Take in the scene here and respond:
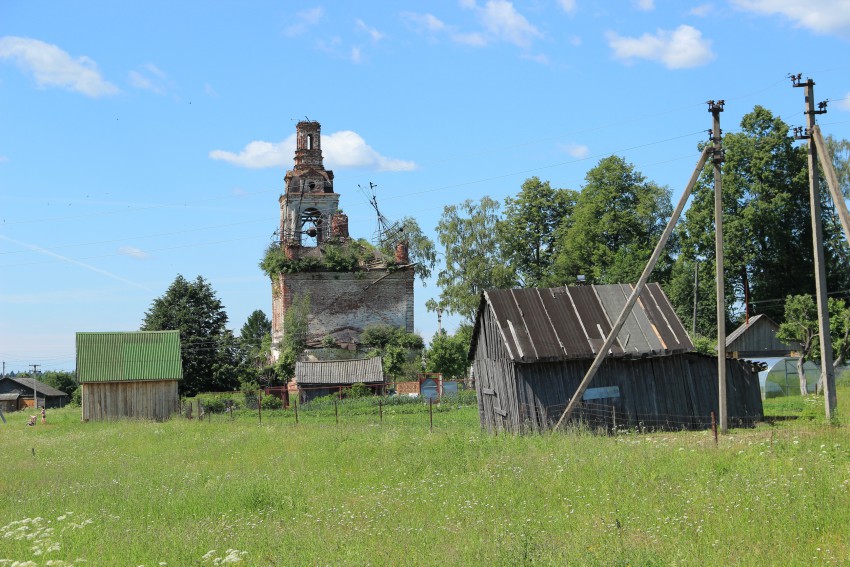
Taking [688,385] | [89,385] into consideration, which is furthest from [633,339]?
[89,385]

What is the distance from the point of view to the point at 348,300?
181ft

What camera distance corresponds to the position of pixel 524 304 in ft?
77.8

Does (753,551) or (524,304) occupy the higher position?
(524,304)

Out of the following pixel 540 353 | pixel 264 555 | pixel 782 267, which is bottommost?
pixel 264 555

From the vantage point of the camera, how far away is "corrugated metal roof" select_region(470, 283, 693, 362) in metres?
22.4

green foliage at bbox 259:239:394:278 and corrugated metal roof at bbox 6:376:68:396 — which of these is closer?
green foliage at bbox 259:239:394:278

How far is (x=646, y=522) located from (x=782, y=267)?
135ft

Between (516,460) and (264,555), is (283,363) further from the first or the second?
(264,555)

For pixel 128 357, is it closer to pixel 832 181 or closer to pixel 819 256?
pixel 819 256

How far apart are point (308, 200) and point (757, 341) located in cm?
2812

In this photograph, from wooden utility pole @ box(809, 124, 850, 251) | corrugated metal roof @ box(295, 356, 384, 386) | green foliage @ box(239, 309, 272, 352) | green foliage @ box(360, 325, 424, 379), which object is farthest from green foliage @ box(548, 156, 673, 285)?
green foliage @ box(239, 309, 272, 352)

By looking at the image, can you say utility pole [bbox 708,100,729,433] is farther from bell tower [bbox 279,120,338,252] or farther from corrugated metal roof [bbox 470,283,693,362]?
bell tower [bbox 279,120,338,252]

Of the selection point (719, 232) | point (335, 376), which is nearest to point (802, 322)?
point (719, 232)

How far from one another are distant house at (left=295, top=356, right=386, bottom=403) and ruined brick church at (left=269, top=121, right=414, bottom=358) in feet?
14.8
